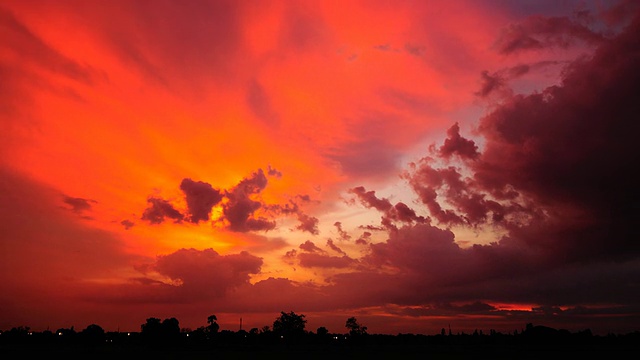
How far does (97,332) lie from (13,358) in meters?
103

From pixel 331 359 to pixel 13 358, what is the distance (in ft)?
168

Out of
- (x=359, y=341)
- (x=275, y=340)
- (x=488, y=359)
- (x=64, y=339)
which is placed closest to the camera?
(x=488, y=359)

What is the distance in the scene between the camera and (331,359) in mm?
80750

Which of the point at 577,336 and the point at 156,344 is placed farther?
the point at 577,336

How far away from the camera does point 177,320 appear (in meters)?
174

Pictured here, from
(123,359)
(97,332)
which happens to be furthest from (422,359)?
(97,332)

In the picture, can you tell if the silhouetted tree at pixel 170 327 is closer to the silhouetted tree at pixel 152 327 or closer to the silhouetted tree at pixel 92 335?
the silhouetted tree at pixel 152 327

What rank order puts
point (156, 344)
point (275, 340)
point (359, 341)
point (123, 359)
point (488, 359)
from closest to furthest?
point (123, 359), point (488, 359), point (156, 344), point (275, 340), point (359, 341)

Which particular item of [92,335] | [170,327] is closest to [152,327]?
[170,327]

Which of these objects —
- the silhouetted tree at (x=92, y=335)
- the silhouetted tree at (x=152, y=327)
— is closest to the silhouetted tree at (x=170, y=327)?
the silhouetted tree at (x=152, y=327)

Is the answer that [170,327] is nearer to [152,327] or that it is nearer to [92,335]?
[152,327]

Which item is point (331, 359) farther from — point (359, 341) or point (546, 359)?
point (359, 341)

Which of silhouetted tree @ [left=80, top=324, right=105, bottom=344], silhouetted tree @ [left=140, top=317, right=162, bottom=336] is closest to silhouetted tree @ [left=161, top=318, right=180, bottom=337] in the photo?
silhouetted tree @ [left=140, top=317, right=162, bottom=336]

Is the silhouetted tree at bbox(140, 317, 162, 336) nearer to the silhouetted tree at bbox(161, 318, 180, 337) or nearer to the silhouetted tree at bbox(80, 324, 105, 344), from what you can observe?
the silhouetted tree at bbox(161, 318, 180, 337)
